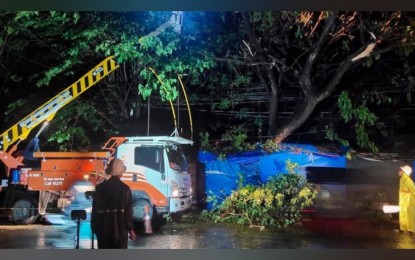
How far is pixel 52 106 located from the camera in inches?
177

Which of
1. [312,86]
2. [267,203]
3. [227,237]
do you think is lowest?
[227,237]

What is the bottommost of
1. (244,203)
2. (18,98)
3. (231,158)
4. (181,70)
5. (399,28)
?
(244,203)

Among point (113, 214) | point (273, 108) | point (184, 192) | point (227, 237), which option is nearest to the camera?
point (113, 214)

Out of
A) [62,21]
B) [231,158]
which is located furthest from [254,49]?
[62,21]

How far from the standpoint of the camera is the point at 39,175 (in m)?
4.44

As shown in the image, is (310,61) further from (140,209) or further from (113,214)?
(113,214)

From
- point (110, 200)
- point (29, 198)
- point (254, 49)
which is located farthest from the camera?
point (254, 49)

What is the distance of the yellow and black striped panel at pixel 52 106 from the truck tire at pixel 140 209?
130cm

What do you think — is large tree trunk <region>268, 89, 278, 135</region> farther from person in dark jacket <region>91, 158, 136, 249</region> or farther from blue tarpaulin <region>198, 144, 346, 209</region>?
person in dark jacket <region>91, 158, 136, 249</region>

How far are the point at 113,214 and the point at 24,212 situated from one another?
41.1 inches

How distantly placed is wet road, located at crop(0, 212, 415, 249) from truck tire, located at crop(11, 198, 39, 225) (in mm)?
63

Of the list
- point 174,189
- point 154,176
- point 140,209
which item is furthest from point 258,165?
point 140,209
